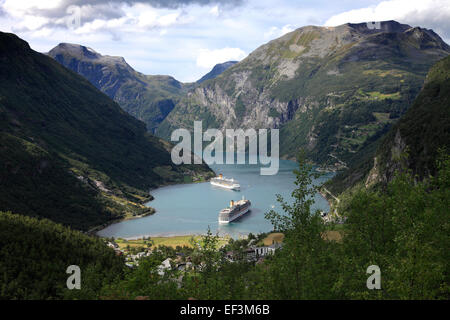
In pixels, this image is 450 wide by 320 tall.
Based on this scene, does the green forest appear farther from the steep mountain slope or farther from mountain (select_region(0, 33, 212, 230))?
mountain (select_region(0, 33, 212, 230))

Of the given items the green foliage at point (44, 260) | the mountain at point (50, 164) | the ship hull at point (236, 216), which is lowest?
the green foliage at point (44, 260)

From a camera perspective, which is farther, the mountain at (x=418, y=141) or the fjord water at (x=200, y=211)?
the fjord water at (x=200, y=211)

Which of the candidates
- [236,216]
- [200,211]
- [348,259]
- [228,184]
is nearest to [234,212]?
[236,216]

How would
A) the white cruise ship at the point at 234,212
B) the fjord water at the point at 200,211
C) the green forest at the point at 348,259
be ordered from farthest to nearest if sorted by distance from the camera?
the white cruise ship at the point at 234,212
the fjord water at the point at 200,211
the green forest at the point at 348,259

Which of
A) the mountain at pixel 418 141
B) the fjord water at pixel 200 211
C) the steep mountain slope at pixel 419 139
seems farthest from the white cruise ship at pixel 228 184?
the steep mountain slope at pixel 419 139

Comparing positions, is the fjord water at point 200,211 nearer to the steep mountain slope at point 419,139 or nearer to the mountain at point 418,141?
the mountain at point 418,141

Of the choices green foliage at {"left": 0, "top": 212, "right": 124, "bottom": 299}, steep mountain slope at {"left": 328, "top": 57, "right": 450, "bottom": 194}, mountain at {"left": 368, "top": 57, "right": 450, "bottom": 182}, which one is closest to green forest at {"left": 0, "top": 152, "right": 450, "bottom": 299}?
green foliage at {"left": 0, "top": 212, "right": 124, "bottom": 299}

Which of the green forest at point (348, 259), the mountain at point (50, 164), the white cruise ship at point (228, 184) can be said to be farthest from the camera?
the white cruise ship at point (228, 184)
